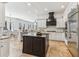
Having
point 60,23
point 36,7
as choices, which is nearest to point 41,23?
point 60,23

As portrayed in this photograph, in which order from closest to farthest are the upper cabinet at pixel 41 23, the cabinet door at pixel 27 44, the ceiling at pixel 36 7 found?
the cabinet door at pixel 27 44, the ceiling at pixel 36 7, the upper cabinet at pixel 41 23

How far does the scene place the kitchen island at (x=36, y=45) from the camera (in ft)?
12.5

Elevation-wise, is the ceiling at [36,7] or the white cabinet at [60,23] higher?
the ceiling at [36,7]

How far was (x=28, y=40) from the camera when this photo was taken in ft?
13.8

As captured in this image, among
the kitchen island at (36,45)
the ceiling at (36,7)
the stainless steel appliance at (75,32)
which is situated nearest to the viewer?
the stainless steel appliance at (75,32)

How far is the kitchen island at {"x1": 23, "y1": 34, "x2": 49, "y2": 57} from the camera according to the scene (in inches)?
151

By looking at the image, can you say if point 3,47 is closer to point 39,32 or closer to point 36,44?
point 36,44

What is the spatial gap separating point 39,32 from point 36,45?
0.76 meters

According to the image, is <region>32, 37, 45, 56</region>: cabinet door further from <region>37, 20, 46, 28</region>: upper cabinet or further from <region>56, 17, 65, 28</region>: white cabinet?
<region>37, 20, 46, 28</region>: upper cabinet

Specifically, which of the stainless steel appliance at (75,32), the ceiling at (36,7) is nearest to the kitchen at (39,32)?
the ceiling at (36,7)

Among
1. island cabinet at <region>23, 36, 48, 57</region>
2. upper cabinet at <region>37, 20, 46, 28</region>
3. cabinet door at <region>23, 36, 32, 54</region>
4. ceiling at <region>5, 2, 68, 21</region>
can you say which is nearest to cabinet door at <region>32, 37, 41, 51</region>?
island cabinet at <region>23, 36, 48, 57</region>

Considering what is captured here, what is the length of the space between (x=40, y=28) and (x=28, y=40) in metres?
5.49

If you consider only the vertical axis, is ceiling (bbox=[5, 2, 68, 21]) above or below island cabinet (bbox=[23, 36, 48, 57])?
above

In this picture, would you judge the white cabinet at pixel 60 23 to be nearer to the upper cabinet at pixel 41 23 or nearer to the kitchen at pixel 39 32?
the kitchen at pixel 39 32
